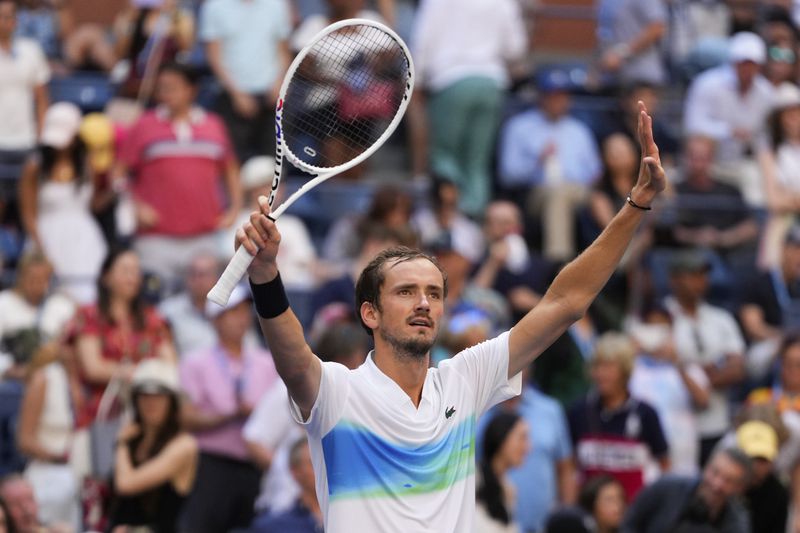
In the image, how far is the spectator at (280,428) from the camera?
31.0 ft

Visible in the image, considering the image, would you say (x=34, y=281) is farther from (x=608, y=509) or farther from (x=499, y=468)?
(x=608, y=509)

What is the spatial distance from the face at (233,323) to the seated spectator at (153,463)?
71 cm

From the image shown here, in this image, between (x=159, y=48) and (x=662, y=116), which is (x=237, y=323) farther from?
(x=662, y=116)

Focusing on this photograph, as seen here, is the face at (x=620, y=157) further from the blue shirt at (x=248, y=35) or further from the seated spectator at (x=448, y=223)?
the blue shirt at (x=248, y=35)

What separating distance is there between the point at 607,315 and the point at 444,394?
23.5 ft

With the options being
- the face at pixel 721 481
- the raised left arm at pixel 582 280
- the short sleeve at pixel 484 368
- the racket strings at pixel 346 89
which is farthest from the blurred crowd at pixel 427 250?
the raised left arm at pixel 582 280

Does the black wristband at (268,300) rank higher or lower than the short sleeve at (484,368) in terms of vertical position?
higher

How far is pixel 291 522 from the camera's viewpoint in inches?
345

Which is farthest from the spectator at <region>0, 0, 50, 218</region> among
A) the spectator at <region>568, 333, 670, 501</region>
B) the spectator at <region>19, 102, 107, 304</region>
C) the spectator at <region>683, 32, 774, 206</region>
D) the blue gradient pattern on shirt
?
the blue gradient pattern on shirt

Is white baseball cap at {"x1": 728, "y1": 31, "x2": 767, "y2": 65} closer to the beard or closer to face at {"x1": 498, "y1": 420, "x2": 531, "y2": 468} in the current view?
face at {"x1": 498, "y1": 420, "x2": 531, "y2": 468}

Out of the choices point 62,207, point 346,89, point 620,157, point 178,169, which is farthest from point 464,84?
point 346,89

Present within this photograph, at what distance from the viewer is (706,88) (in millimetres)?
14953

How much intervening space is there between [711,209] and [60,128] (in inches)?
204

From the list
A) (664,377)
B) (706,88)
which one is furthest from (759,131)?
(664,377)
